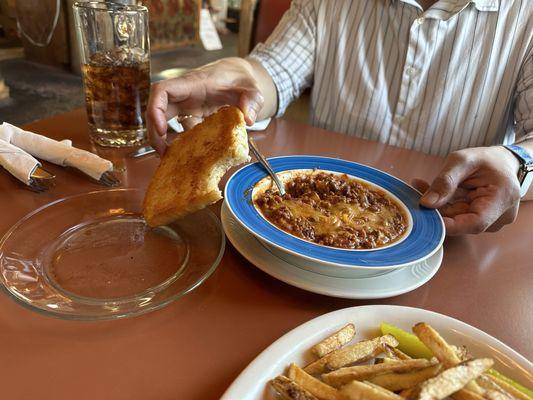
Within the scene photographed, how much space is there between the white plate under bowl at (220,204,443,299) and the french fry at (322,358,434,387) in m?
Answer: 0.18

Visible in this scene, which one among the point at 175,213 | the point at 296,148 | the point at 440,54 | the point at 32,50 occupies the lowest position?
the point at 32,50

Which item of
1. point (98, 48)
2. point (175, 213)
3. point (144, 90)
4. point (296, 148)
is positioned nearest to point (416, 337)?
point (175, 213)

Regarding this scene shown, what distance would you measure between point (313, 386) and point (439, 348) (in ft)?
0.63

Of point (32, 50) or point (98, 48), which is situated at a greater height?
point (98, 48)

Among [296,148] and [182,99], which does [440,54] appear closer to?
[296,148]

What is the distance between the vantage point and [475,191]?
3.64ft

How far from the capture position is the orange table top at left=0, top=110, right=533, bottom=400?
0.62 m

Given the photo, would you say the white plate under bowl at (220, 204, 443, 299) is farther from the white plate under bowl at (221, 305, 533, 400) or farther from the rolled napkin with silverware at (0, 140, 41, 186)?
the rolled napkin with silverware at (0, 140, 41, 186)

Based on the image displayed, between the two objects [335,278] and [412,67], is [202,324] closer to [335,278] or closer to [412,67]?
[335,278]

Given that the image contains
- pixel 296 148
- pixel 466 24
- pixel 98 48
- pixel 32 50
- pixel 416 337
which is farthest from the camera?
pixel 32 50

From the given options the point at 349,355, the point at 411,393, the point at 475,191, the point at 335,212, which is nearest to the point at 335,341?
the point at 349,355

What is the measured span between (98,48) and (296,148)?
0.70 m

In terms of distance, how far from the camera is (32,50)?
5.62 meters

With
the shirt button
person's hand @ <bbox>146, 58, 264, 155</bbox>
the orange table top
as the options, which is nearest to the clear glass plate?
the orange table top
